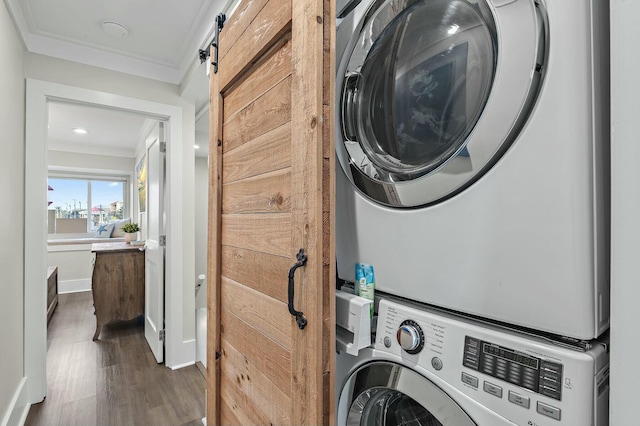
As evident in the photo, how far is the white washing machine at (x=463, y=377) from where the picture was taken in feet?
1.68

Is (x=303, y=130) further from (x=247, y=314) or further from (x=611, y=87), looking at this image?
(x=247, y=314)

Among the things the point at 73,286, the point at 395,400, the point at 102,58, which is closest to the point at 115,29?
the point at 102,58

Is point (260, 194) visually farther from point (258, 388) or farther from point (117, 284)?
point (117, 284)

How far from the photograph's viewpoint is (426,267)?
2.38 feet

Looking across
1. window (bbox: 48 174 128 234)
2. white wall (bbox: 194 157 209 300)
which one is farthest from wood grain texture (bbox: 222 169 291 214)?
window (bbox: 48 174 128 234)

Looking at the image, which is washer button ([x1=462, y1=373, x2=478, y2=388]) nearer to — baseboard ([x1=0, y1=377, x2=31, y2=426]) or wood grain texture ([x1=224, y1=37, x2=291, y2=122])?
wood grain texture ([x1=224, y1=37, x2=291, y2=122])

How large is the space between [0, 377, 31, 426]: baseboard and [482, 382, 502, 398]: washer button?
7.60ft

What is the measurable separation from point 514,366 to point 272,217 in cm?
73

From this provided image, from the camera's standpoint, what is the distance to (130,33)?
7.19 feet

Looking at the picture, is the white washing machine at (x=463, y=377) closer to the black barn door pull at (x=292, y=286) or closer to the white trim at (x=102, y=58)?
the black barn door pull at (x=292, y=286)

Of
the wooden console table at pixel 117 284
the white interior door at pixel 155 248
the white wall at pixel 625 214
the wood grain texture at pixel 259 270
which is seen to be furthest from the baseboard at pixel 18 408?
the white wall at pixel 625 214

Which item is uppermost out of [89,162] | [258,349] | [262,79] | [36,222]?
[89,162]

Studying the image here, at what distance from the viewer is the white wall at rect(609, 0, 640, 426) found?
47 centimetres

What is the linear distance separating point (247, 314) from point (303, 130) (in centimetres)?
70
